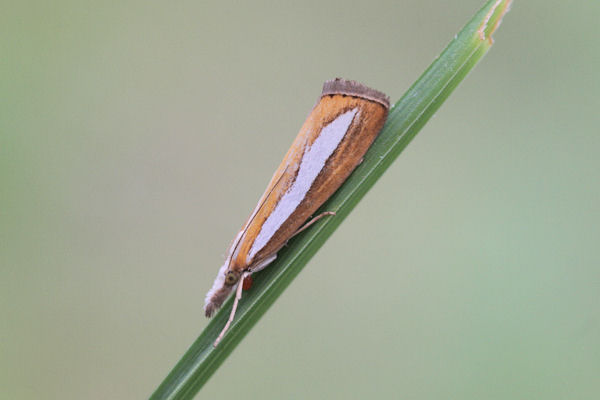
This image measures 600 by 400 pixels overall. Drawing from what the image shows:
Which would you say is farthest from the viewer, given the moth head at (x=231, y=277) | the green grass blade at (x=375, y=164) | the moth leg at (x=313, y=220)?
the moth head at (x=231, y=277)

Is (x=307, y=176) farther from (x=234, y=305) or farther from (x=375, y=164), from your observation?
(x=234, y=305)

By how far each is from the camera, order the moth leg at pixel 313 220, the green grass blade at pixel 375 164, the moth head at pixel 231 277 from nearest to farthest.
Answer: the green grass blade at pixel 375 164
the moth leg at pixel 313 220
the moth head at pixel 231 277

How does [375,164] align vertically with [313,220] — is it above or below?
above

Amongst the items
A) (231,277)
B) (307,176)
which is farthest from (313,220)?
(231,277)

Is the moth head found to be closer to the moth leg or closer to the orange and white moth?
the orange and white moth

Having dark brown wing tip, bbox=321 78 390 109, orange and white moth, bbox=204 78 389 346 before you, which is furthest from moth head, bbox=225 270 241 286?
dark brown wing tip, bbox=321 78 390 109

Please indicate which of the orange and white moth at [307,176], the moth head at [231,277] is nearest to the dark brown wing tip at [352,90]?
the orange and white moth at [307,176]

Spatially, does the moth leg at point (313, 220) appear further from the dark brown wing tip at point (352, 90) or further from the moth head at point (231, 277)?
the dark brown wing tip at point (352, 90)
